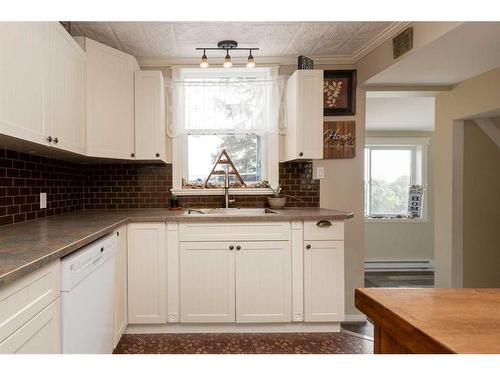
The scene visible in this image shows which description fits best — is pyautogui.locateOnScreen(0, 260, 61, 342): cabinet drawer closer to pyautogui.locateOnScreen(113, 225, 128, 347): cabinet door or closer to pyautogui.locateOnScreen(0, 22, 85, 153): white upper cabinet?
pyautogui.locateOnScreen(0, 22, 85, 153): white upper cabinet

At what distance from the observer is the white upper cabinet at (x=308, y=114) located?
A: 9.03 feet

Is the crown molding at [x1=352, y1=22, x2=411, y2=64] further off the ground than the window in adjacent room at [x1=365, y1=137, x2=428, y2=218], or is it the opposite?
the crown molding at [x1=352, y1=22, x2=411, y2=64]

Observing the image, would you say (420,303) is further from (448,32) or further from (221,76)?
(221,76)

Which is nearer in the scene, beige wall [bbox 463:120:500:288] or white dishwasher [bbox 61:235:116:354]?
white dishwasher [bbox 61:235:116:354]

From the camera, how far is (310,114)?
2.77 meters

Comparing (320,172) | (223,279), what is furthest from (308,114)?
(223,279)

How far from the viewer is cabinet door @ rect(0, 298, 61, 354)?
97 cm

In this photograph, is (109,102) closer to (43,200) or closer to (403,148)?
(43,200)

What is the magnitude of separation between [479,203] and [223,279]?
2.78m

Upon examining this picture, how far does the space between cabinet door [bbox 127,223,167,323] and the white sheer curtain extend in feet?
3.36

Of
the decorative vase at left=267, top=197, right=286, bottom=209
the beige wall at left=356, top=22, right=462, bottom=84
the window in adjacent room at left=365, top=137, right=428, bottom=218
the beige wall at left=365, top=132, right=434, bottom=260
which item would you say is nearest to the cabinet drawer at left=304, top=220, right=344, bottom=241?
the decorative vase at left=267, top=197, right=286, bottom=209

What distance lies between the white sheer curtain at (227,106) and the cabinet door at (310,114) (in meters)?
0.34

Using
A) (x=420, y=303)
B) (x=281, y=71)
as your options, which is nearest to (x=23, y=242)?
(x=420, y=303)

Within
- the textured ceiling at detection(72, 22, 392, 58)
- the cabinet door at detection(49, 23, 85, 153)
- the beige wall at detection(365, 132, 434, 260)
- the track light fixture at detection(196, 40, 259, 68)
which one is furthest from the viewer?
the beige wall at detection(365, 132, 434, 260)
